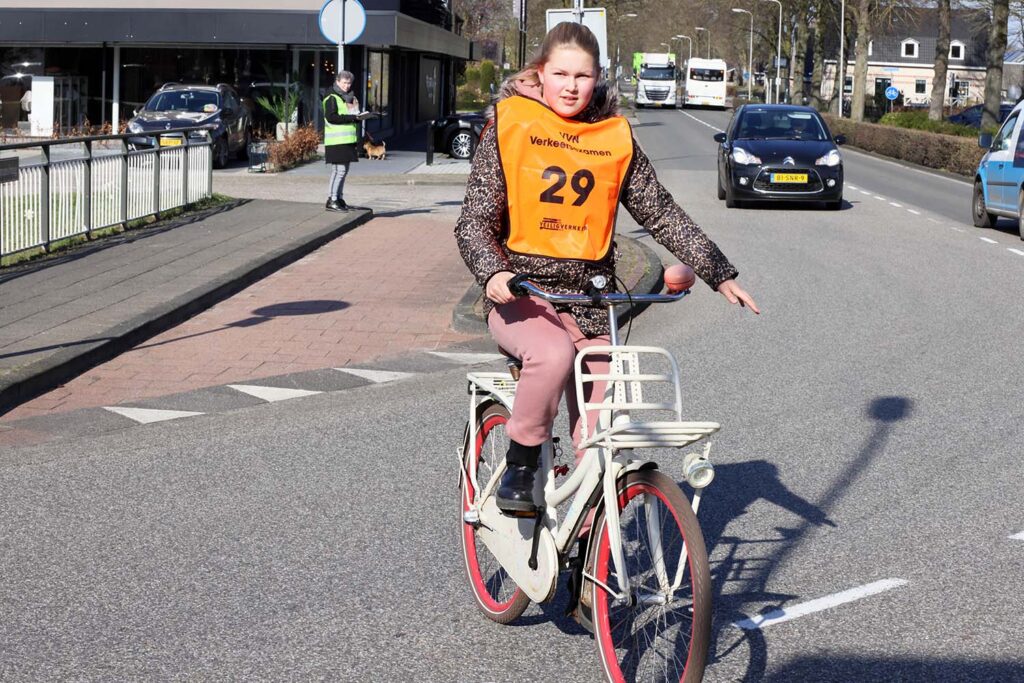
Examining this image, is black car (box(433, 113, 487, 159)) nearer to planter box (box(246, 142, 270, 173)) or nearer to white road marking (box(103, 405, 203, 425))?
planter box (box(246, 142, 270, 173))

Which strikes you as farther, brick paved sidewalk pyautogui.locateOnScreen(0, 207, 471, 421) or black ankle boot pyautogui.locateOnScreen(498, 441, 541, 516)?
brick paved sidewalk pyautogui.locateOnScreen(0, 207, 471, 421)

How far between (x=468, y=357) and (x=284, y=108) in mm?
24719

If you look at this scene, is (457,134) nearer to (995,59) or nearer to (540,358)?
(995,59)

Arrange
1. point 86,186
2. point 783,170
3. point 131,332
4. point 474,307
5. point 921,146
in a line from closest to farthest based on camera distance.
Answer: point 131,332 < point 474,307 < point 86,186 < point 783,170 < point 921,146

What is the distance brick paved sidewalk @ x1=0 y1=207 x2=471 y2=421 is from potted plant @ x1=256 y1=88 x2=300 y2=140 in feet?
60.5

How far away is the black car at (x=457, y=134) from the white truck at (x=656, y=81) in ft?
159

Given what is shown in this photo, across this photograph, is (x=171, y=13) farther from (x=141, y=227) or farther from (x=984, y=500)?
(x=984, y=500)

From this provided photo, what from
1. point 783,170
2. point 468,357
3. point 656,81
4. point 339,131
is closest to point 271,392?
point 468,357

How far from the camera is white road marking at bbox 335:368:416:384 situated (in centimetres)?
844

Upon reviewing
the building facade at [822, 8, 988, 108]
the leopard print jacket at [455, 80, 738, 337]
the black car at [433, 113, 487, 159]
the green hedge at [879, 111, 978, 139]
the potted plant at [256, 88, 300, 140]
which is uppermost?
the building facade at [822, 8, 988, 108]

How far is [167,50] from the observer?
3569cm

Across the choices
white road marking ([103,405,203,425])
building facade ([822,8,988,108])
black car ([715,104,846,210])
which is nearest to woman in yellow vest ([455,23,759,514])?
white road marking ([103,405,203,425])

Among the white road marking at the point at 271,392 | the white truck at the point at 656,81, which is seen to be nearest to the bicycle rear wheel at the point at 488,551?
the white road marking at the point at 271,392

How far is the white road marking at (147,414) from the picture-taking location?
290 inches
